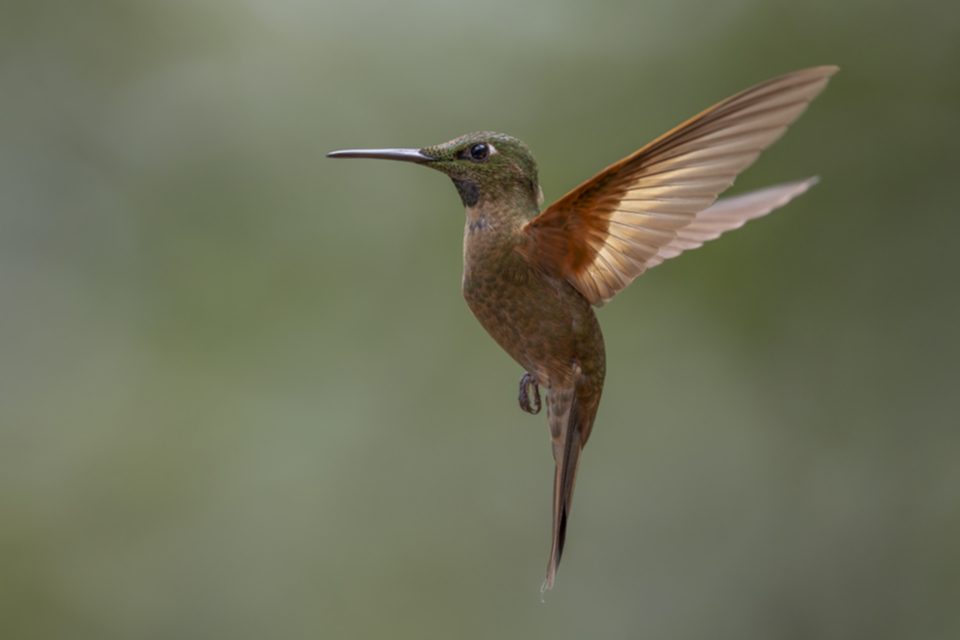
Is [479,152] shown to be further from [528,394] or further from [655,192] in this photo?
[528,394]

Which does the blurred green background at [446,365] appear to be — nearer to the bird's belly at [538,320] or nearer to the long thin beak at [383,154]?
the bird's belly at [538,320]

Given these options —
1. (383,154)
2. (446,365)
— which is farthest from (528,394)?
(446,365)

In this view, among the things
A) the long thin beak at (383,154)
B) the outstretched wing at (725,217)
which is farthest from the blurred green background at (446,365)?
the long thin beak at (383,154)

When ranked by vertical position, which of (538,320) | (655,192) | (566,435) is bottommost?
(566,435)

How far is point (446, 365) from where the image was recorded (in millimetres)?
3041

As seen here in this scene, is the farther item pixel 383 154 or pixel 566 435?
pixel 566 435

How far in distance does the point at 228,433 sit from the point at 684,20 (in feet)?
7.52

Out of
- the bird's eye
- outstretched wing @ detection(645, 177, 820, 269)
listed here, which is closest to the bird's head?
the bird's eye

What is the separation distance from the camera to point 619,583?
300 centimetres

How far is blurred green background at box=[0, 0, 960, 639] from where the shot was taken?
293 centimetres

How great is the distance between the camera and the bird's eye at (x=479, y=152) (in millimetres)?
827

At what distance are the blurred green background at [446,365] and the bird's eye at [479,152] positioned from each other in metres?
2.10

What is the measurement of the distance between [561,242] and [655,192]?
11 centimetres

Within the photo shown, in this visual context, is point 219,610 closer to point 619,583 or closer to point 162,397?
point 162,397
